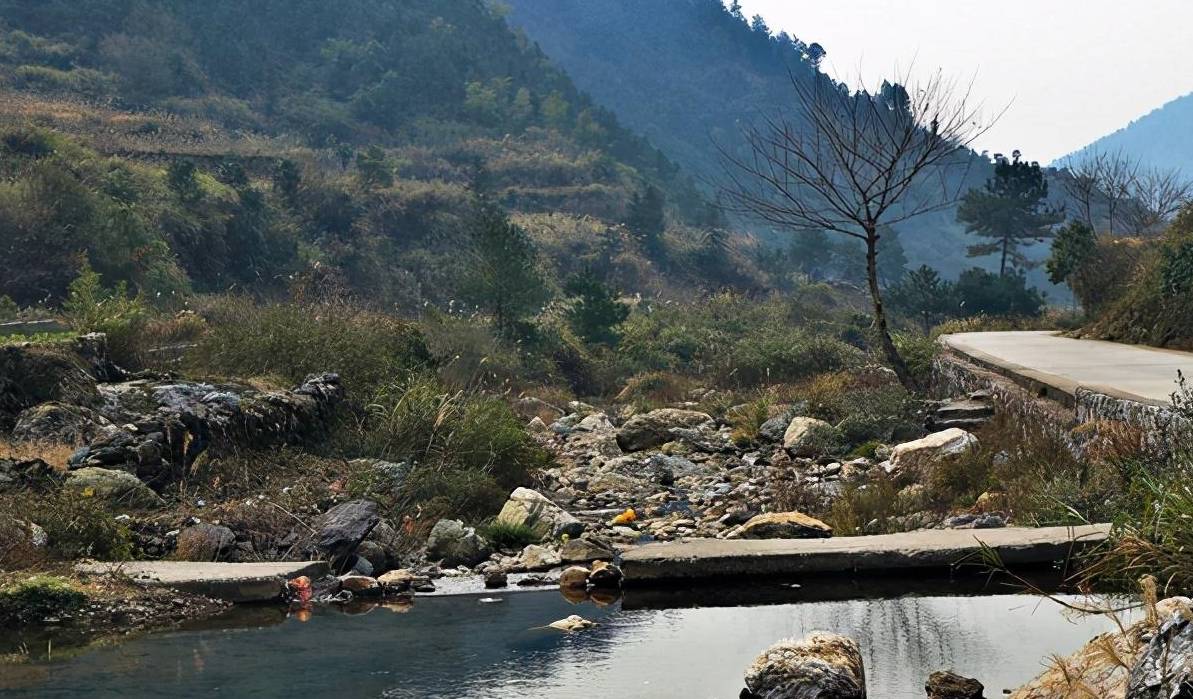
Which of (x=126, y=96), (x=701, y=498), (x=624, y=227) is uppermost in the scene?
(x=126, y=96)

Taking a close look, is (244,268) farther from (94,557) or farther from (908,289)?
(94,557)

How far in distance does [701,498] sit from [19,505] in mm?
6568

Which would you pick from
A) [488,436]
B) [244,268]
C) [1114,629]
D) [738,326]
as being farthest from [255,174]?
[1114,629]

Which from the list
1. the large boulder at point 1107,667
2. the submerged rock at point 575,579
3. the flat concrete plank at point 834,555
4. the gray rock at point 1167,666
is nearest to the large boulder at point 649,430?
the submerged rock at point 575,579

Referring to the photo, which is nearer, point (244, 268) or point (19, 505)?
point (19, 505)

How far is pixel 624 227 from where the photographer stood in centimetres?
6944

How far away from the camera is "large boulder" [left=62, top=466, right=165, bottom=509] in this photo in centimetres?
974

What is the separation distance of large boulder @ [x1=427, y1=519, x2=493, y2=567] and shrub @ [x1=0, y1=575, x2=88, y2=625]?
9.33 feet

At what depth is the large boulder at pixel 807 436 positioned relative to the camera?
48.6 ft

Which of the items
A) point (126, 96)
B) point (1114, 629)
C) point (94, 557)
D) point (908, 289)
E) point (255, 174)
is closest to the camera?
point (1114, 629)

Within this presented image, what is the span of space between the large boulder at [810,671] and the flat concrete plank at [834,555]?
2.17 metres

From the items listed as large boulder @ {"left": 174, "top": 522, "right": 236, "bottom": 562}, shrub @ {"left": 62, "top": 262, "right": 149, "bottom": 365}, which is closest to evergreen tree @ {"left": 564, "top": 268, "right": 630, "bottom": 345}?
shrub @ {"left": 62, "top": 262, "right": 149, "bottom": 365}

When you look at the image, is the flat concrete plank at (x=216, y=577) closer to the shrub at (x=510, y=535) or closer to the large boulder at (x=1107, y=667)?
the shrub at (x=510, y=535)

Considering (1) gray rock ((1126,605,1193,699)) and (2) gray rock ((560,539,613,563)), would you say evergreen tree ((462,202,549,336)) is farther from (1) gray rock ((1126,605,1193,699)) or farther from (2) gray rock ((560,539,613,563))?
(1) gray rock ((1126,605,1193,699))
